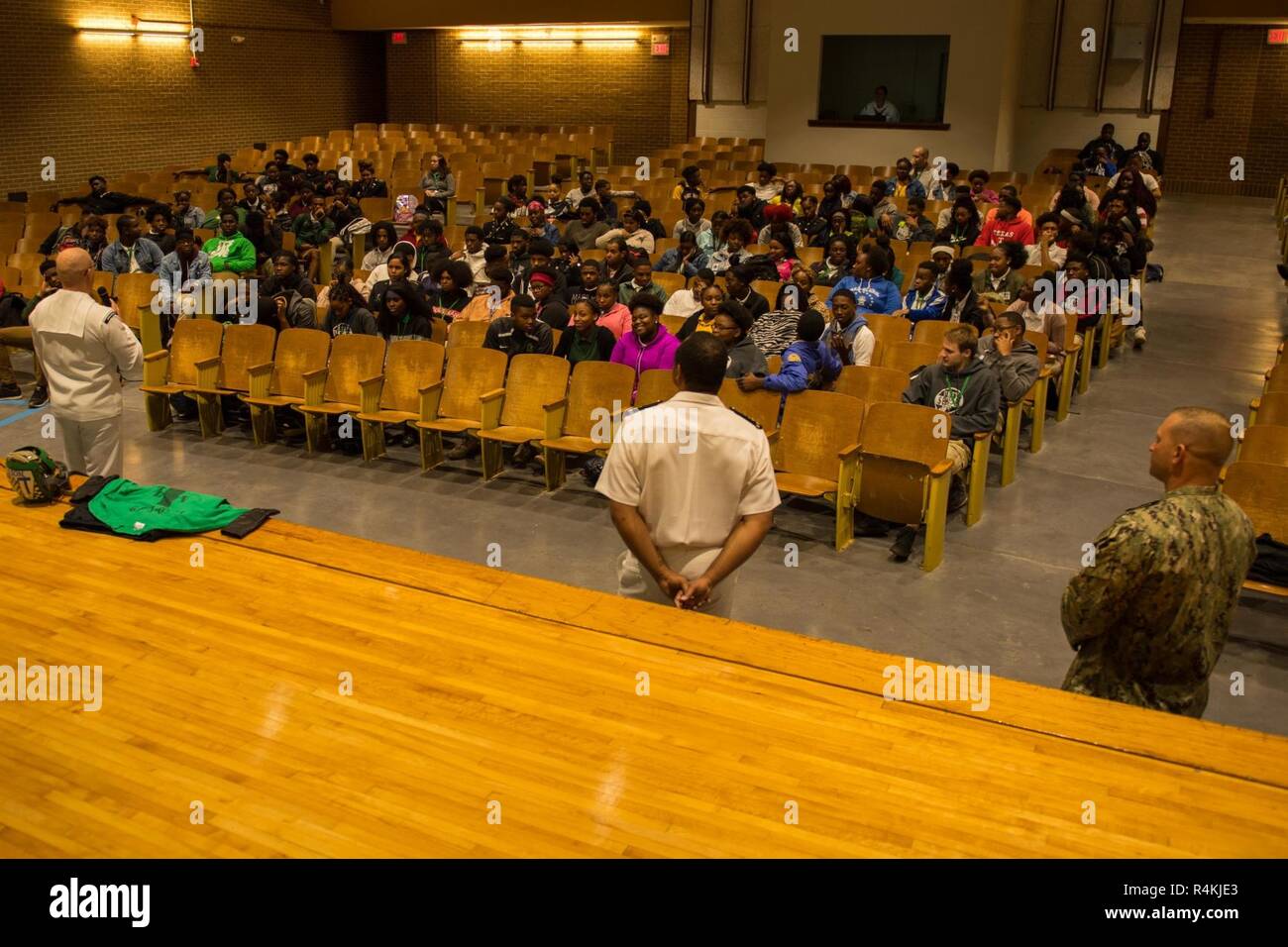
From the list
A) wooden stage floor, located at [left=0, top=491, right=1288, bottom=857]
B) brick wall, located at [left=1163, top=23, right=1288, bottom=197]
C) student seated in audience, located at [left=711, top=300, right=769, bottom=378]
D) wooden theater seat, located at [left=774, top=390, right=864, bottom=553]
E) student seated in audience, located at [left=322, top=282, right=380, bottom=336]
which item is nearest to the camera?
wooden stage floor, located at [left=0, top=491, right=1288, bottom=857]

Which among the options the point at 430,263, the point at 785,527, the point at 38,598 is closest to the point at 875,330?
the point at 785,527

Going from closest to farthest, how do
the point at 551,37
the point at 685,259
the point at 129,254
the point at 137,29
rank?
the point at 685,259 < the point at 129,254 < the point at 137,29 < the point at 551,37

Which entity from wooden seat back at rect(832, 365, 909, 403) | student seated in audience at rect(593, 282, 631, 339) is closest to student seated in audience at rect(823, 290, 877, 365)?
wooden seat back at rect(832, 365, 909, 403)

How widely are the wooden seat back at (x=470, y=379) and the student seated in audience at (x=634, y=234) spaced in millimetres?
2538

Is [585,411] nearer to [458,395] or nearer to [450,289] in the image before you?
[458,395]

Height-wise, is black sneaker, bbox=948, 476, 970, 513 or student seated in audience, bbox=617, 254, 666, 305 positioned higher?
student seated in audience, bbox=617, 254, 666, 305

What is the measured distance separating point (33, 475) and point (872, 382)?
4355 mm

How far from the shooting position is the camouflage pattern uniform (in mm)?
2994

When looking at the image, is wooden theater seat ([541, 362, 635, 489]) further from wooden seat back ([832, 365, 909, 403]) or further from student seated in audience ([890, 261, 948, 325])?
student seated in audience ([890, 261, 948, 325])

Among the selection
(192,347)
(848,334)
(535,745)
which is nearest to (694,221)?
(848,334)

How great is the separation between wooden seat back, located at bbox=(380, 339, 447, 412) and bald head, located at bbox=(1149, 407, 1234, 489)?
505cm

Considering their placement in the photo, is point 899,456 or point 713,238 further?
point 713,238

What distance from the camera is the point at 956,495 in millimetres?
6266
